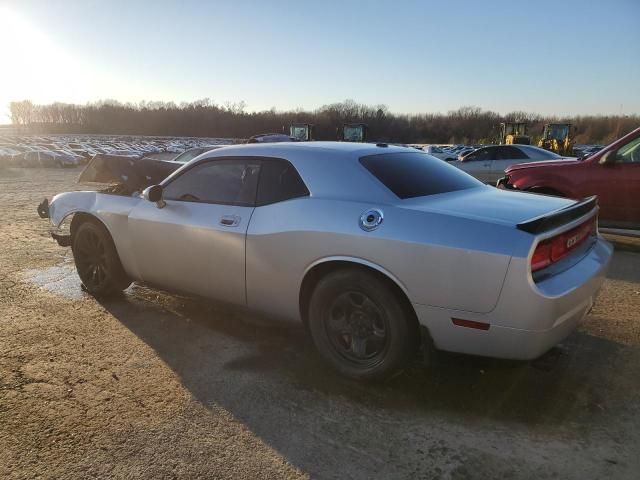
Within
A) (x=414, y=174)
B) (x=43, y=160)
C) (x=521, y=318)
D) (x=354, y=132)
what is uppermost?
(x=354, y=132)

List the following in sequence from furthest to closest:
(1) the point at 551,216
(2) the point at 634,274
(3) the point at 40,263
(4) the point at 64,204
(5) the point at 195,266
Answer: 1. (3) the point at 40,263
2. (2) the point at 634,274
3. (4) the point at 64,204
4. (5) the point at 195,266
5. (1) the point at 551,216

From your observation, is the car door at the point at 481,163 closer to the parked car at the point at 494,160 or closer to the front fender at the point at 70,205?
the parked car at the point at 494,160

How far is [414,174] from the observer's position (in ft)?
11.8

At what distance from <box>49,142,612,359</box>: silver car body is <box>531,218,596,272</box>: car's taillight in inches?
2.4

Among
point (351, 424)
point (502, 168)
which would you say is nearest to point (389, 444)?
point (351, 424)

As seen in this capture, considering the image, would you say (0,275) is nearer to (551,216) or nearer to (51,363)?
(51,363)

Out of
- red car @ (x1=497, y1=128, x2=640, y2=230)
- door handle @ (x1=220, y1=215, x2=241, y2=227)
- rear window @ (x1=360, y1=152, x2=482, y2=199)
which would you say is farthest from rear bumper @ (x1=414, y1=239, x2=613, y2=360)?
red car @ (x1=497, y1=128, x2=640, y2=230)

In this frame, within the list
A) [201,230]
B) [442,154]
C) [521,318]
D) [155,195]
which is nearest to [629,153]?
[521,318]

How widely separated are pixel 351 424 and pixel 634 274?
4.57m

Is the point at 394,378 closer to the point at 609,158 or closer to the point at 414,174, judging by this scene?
the point at 414,174

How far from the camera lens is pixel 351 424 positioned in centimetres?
276

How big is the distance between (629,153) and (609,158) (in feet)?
0.77

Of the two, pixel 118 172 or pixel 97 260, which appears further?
pixel 118 172

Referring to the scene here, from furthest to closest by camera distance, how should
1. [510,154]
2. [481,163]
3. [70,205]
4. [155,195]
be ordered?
[481,163], [510,154], [70,205], [155,195]
